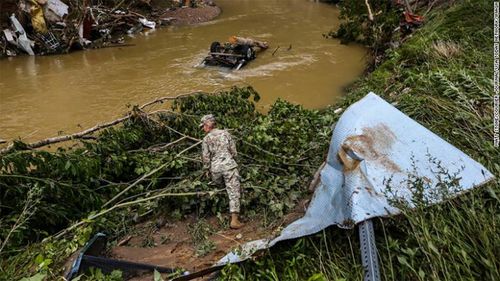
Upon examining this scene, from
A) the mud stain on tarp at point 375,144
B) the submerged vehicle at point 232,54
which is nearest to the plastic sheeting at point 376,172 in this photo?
the mud stain on tarp at point 375,144

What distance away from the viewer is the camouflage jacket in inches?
182

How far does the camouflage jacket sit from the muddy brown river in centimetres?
509

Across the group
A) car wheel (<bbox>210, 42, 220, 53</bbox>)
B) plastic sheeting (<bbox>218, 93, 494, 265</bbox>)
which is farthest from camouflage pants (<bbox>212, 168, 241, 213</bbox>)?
car wheel (<bbox>210, 42, 220, 53</bbox>)

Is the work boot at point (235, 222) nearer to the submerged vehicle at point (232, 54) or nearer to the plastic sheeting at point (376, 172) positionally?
the plastic sheeting at point (376, 172)

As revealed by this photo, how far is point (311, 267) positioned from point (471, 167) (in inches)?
53.5

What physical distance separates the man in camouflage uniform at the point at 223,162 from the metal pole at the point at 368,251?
1881 mm

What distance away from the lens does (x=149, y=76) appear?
39.2ft

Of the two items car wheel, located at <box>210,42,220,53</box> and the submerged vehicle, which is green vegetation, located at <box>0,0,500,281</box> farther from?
car wheel, located at <box>210,42,220,53</box>

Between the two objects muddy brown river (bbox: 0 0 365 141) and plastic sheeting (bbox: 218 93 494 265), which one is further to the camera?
muddy brown river (bbox: 0 0 365 141)

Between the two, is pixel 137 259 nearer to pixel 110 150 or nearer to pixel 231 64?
pixel 110 150

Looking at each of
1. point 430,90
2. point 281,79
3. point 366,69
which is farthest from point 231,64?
point 430,90

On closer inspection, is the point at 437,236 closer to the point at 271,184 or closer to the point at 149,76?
the point at 271,184

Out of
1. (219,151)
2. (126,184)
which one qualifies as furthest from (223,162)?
(126,184)

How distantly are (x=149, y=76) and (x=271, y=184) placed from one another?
325 inches
